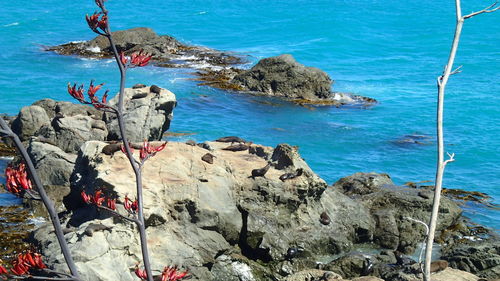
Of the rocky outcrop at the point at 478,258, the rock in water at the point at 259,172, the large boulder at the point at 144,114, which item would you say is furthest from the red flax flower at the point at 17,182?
the large boulder at the point at 144,114

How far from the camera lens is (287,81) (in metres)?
34.9

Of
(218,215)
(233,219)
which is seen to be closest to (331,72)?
(233,219)

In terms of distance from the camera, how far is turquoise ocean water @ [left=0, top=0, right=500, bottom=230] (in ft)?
94.9

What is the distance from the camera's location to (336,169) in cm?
2689

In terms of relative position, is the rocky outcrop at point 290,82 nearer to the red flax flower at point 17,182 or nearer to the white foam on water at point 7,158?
the white foam on water at point 7,158

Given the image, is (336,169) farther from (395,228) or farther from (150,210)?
(150,210)

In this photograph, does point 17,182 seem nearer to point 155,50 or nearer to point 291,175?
point 291,175

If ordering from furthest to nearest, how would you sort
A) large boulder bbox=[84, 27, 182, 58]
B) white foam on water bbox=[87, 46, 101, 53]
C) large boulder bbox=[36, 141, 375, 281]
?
white foam on water bbox=[87, 46, 101, 53]
large boulder bbox=[84, 27, 182, 58]
large boulder bbox=[36, 141, 375, 281]

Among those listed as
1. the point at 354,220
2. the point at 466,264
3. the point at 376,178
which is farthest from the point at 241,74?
the point at 466,264

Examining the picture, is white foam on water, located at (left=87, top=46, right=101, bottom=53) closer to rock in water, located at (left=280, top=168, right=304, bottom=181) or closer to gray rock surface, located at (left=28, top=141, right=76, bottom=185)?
gray rock surface, located at (left=28, top=141, right=76, bottom=185)

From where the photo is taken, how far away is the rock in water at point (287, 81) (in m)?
34.8

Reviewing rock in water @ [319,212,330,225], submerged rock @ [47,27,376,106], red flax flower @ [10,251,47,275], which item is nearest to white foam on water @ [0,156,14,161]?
rock in water @ [319,212,330,225]

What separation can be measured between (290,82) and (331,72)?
28.2 ft

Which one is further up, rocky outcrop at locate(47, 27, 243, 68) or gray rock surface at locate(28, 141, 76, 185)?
rocky outcrop at locate(47, 27, 243, 68)
